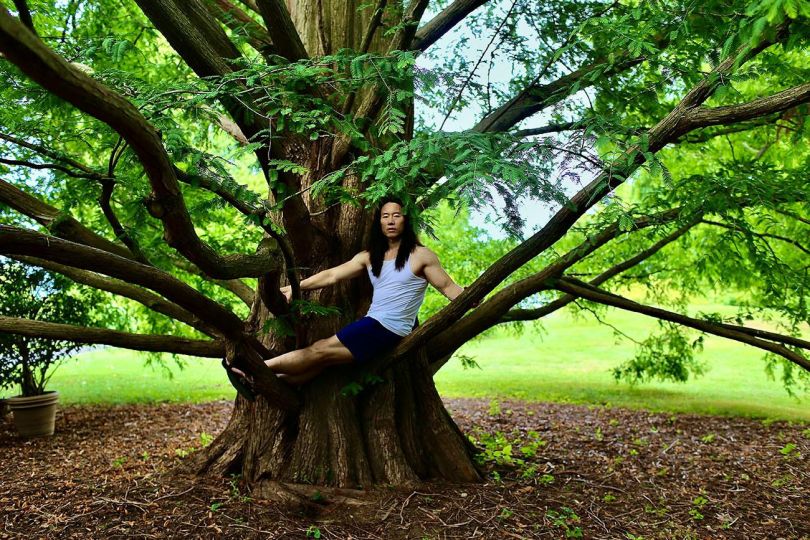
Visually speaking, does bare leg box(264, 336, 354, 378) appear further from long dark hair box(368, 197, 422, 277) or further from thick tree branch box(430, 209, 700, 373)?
thick tree branch box(430, 209, 700, 373)

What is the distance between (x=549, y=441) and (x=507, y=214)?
4.52 metres

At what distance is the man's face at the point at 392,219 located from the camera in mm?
4668

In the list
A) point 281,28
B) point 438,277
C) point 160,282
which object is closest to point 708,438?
point 438,277

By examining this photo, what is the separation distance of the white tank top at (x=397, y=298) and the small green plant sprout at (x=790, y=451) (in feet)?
14.6

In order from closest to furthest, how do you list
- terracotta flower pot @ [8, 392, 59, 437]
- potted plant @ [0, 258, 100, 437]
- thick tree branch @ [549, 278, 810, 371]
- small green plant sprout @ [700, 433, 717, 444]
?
thick tree branch @ [549, 278, 810, 371], terracotta flower pot @ [8, 392, 59, 437], small green plant sprout @ [700, 433, 717, 444], potted plant @ [0, 258, 100, 437]

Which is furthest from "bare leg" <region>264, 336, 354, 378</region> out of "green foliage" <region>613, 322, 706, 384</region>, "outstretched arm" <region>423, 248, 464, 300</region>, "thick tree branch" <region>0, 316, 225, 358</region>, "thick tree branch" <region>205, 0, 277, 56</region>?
"green foliage" <region>613, 322, 706, 384</region>

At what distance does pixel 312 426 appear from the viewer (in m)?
4.85

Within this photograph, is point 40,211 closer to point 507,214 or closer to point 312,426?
point 312,426

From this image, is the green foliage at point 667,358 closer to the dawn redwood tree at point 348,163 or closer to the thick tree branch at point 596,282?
the dawn redwood tree at point 348,163

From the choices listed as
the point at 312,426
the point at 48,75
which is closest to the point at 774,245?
the point at 312,426

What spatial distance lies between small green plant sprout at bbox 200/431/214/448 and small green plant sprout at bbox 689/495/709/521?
4.26 metres

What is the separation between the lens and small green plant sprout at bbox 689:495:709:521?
16.2ft

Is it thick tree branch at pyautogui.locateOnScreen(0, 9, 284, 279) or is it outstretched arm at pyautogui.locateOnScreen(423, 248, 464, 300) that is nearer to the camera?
thick tree branch at pyautogui.locateOnScreen(0, 9, 284, 279)

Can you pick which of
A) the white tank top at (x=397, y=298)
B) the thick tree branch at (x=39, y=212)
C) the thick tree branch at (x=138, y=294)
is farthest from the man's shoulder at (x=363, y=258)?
the thick tree branch at (x=39, y=212)
